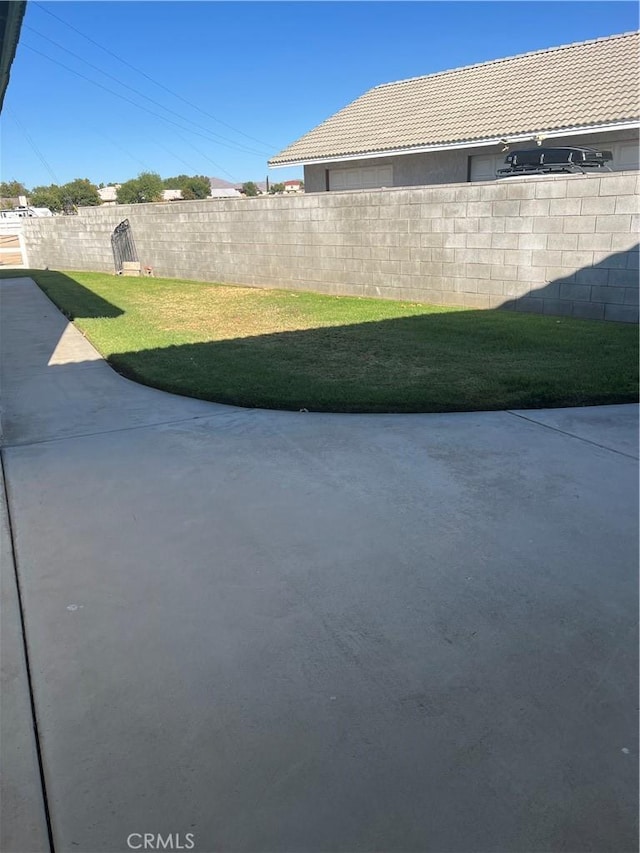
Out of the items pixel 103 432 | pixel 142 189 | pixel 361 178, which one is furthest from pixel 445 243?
pixel 142 189

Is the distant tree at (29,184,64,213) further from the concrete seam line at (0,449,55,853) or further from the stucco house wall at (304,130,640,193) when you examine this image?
the concrete seam line at (0,449,55,853)

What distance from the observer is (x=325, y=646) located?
259 cm

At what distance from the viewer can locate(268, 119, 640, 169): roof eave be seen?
13.1 metres

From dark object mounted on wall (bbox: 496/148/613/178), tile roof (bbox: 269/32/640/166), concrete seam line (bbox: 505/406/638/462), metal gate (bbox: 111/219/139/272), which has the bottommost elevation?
concrete seam line (bbox: 505/406/638/462)

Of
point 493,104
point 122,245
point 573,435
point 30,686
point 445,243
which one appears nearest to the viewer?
point 30,686

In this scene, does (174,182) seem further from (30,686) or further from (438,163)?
(30,686)

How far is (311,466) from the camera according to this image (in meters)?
4.36

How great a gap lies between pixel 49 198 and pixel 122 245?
59.6m

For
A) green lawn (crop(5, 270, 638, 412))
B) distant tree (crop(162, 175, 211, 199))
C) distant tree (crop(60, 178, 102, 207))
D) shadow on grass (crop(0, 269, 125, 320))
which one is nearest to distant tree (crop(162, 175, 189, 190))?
→ distant tree (crop(162, 175, 211, 199))

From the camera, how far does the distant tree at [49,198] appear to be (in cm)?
6868

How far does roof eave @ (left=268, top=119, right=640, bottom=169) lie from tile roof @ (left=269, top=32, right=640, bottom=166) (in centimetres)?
5

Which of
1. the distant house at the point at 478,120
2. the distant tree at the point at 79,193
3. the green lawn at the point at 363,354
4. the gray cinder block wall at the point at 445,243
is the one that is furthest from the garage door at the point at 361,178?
the distant tree at the point at 79,193

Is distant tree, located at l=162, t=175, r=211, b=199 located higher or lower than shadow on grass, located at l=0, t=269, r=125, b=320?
higher

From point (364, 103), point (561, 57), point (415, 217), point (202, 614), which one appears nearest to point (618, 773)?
point (202, 614)
